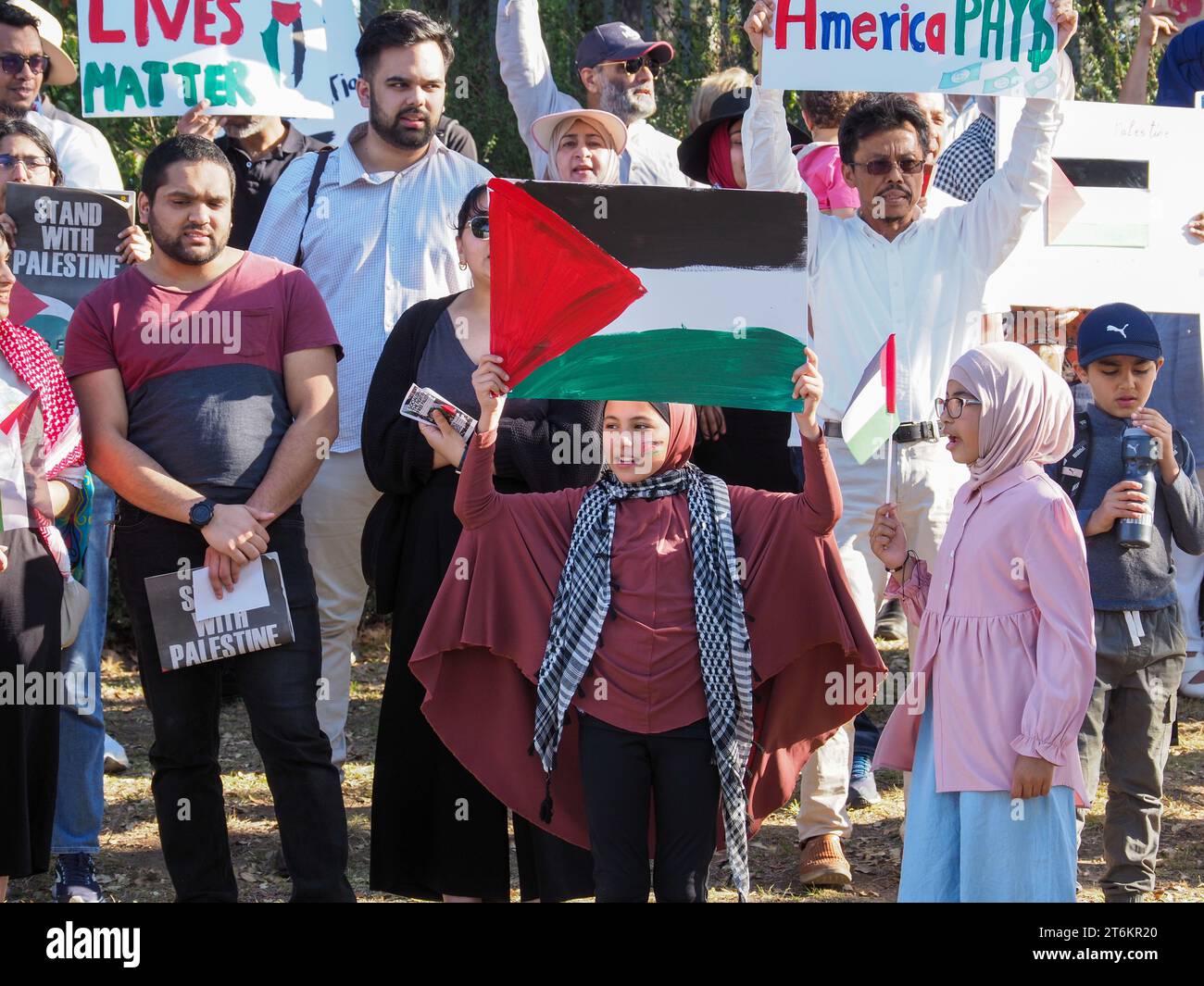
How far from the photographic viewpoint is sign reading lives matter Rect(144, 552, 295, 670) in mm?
5023

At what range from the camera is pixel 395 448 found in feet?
17.6

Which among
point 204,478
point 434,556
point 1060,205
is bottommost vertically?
point 434,556

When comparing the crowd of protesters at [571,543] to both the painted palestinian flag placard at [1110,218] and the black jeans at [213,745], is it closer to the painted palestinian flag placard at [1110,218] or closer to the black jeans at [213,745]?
the black jeans at [213,745]

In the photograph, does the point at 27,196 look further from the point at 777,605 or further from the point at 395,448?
the point at 777,605

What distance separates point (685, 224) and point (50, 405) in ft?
6.77

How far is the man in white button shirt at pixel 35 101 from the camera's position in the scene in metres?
6.73

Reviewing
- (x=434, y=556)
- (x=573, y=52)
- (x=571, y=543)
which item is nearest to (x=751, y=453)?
(x=434, y=556)

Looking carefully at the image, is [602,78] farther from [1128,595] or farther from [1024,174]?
[1128,595]

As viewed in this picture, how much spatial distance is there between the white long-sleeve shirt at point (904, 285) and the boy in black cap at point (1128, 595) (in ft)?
1.76

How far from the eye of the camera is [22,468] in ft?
16.6

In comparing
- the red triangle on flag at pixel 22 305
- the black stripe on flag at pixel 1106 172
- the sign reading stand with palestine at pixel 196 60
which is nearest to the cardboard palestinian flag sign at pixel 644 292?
the black stripe on flag at pixel 1106 172

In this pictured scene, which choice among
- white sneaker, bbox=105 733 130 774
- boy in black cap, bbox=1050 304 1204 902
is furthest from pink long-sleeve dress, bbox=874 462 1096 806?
white sneaker, bbox=105 733 130 774
